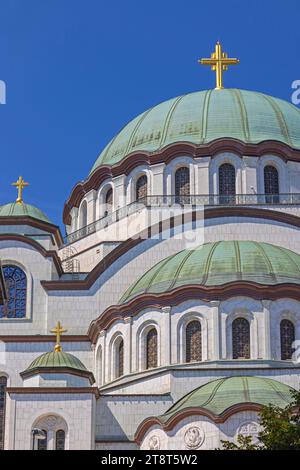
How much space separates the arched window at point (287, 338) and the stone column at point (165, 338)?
12.1 ft

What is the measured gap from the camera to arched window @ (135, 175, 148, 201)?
5097 centimetres

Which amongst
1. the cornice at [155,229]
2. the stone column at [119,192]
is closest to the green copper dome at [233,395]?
the cornice at [155,229]

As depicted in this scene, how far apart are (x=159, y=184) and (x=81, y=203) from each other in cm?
481

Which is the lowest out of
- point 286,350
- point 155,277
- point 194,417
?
A: point 194,417

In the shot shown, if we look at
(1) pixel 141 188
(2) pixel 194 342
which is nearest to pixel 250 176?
(1) pixel 141 188

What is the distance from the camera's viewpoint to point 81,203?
53875 mm

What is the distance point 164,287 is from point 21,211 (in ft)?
27.6

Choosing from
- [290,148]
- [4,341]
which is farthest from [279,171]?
[4,341]

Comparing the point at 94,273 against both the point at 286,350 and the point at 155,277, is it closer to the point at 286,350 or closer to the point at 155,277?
the point at 155,277

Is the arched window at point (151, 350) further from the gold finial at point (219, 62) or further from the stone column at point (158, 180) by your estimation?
the gold finial at point (219, 62)

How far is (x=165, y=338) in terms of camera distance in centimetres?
4206

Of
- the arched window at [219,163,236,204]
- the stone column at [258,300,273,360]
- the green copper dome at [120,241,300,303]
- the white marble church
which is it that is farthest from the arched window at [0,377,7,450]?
the arched window at [219,163,236,204]

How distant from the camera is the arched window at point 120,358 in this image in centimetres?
4347

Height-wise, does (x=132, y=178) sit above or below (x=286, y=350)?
above
